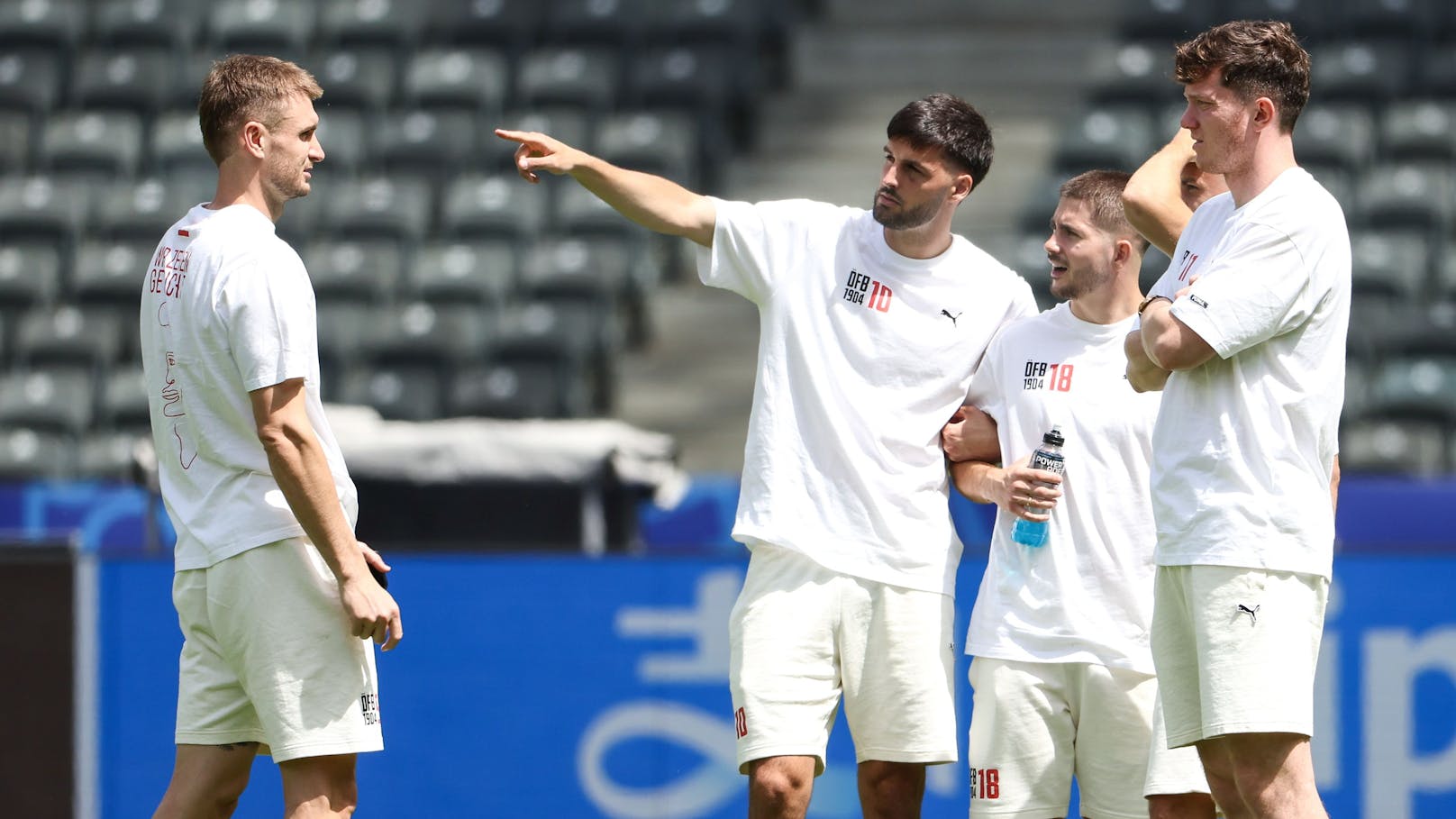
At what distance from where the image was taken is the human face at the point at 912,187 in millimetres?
4277

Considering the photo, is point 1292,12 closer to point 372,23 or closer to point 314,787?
point 372,23

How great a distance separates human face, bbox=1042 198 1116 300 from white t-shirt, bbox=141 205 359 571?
177cm

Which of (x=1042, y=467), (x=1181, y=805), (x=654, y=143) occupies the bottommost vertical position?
(x=1181, y=805)

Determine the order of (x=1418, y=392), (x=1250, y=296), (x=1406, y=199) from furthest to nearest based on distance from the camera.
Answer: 1. (x=1406, y=199)
2. (x=1418, y=392)
3. (x=1250, y=296)

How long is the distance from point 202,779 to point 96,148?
8816 millimetres

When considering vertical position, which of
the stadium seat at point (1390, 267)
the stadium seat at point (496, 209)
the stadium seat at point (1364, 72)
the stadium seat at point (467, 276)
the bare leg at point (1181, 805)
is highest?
the stadium seat at point (1364, 72)

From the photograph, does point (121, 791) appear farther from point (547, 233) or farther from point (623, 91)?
point (623, 91)

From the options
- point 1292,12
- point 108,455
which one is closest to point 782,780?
point 108,455

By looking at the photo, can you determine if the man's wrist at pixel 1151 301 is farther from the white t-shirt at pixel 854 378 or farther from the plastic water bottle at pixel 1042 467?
the white t-shirt at pixel 854 378

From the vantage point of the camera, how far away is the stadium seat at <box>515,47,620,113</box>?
11500 millimetres

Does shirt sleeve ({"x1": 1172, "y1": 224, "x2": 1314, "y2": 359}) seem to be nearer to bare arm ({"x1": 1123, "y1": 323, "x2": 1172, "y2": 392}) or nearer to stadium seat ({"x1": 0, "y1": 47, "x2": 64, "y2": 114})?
bare arm ({"x1": 1123, "y1": 323, "x2": 1172, "y2": 392})

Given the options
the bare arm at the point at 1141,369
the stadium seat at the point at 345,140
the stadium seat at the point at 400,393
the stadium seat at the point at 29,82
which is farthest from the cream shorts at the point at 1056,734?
the stadium seat at the point at 29,82

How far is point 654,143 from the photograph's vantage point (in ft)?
35.8

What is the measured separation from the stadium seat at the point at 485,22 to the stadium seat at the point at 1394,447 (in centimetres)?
616
